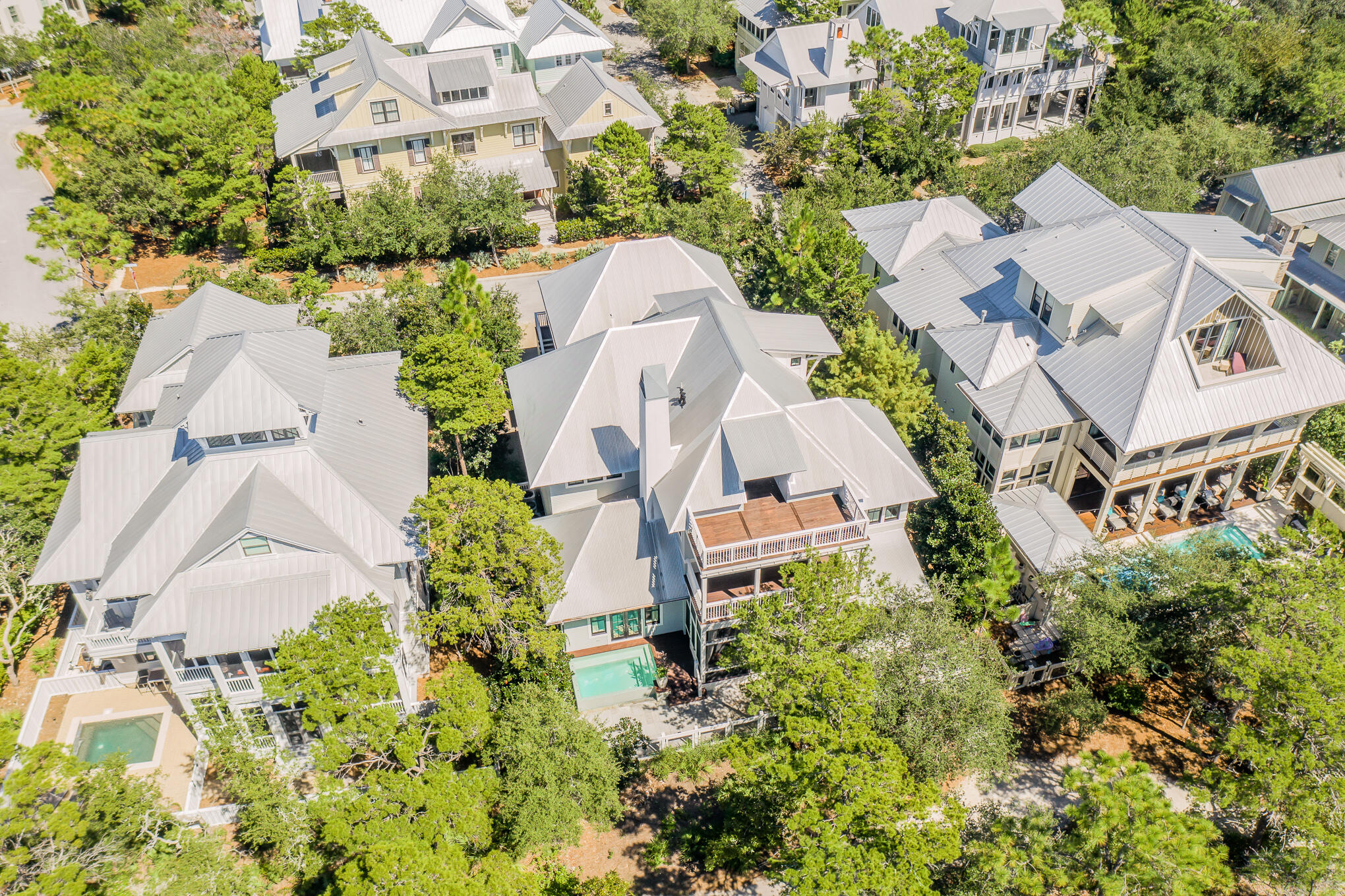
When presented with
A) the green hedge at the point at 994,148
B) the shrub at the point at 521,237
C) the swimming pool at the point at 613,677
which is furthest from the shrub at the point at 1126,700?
the green hedge at the point at 994,148

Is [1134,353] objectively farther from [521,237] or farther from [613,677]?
[521,237]

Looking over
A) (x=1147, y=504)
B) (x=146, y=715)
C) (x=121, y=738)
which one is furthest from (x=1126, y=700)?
(x=121, y=738)

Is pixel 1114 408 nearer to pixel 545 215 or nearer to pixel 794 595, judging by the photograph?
pixel 794 595

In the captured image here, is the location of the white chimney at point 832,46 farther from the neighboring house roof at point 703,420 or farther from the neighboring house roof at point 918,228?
the neighboring house roof at point 703,420

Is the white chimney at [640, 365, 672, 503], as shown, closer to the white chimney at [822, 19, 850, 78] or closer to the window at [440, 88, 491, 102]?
the window at [440, 88, 491, 102]

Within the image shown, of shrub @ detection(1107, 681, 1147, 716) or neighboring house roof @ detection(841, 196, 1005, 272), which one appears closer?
shrub @ detection(1107, 681, 1147, 716)

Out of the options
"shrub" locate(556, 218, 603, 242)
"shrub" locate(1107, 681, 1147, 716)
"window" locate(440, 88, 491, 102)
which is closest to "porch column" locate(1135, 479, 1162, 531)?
"shrub" locate(1107, 681, 1147, 716)

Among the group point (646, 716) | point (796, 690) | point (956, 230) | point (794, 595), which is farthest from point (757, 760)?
point (956, 230)
